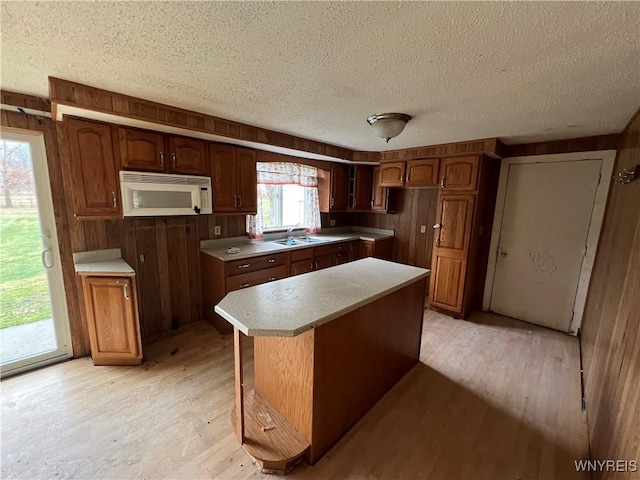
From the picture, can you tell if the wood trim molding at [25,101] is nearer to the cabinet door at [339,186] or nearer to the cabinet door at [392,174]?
the cabinet door at [339,186]

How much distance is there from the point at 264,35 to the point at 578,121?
2676 millimetres

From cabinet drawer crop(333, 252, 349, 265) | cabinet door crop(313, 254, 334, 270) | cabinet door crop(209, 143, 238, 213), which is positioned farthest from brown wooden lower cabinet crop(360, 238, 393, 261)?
cabinet door crop(209, 143, 238, 213)

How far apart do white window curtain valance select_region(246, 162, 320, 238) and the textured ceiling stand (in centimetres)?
141

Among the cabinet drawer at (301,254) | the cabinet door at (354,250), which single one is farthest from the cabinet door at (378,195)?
the cabinet drawer at (301,254)

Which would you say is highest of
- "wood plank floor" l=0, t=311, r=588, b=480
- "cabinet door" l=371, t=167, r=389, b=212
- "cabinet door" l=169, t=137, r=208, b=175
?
"cabinet door" l=169, t=137, r=208, b=175

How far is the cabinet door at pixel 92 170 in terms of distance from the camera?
6.83 feet

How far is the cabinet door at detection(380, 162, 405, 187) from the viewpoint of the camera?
382 centimetres

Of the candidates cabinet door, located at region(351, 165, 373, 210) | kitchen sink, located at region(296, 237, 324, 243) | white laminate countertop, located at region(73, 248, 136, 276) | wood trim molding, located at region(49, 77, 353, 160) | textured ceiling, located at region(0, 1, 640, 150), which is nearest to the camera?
textured ceiling, located at region(0, 1, 640, 150)

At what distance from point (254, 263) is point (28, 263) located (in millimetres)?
1891

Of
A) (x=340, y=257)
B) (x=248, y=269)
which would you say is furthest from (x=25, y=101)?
(x=340, y=257)

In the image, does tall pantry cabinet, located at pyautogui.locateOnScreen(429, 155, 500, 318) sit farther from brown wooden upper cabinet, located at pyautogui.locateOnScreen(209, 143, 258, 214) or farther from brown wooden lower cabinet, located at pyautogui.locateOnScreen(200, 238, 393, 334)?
brown wooden upper cabinet, located at pyautogui.locateOnScreen(209, 143, 258, 214)

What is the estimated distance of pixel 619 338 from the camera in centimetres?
150

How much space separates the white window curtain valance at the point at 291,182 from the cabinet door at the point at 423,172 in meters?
1.42

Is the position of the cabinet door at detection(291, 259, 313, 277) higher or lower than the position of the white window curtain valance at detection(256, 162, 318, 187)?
lower
